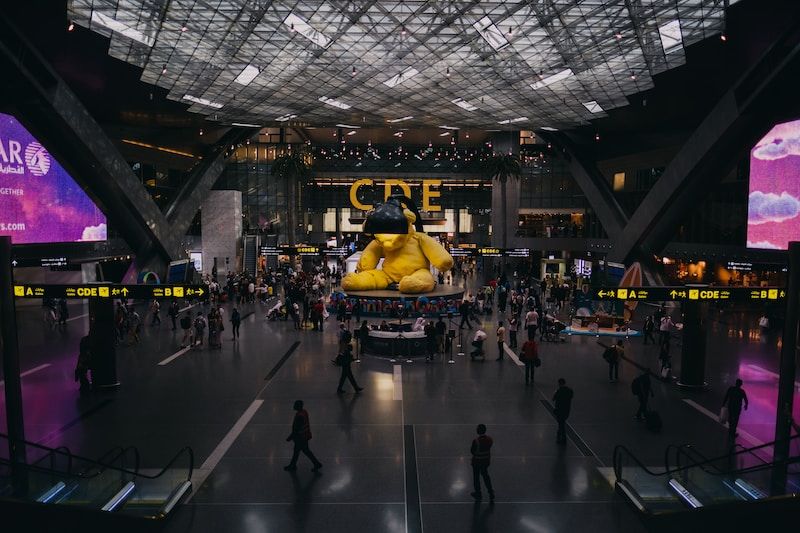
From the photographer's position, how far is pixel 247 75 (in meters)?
28.4

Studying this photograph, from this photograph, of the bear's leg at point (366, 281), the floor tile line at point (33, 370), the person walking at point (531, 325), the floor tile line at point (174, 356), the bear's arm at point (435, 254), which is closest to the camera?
the floor tile line at point (33, 370)

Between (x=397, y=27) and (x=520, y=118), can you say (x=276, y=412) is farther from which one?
(x=520, y=118)

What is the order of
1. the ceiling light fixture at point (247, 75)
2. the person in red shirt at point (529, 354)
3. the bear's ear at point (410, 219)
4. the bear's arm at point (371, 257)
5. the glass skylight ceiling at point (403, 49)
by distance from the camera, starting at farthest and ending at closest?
the bear's arm at point (371, 257)
the bear's ear at point (410, 219)
the ceiling light fixture at point (247, 75)
the glass skylight ceiling at point (403, 49)
the person in red shirt at point (529, 354)

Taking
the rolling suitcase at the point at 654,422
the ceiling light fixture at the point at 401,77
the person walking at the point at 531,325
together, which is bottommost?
the rolling suitcase at the point at 654,422

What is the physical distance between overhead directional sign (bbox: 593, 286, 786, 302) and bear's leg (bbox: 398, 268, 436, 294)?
1310 centimetres

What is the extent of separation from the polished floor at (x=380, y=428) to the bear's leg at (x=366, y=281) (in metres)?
7.11

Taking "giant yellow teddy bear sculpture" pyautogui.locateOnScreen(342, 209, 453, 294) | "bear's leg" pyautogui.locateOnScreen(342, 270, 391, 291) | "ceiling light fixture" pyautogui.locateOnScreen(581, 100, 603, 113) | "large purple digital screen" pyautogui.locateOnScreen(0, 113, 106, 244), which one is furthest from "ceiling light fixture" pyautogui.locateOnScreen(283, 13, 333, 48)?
"ceiling light fixture" pyautogui.locateOnScreen(581, 100, 603, 113)

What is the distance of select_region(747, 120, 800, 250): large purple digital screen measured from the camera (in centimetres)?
2645

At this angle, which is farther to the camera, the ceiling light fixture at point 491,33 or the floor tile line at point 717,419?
the ceiling light fixture at point 491,33

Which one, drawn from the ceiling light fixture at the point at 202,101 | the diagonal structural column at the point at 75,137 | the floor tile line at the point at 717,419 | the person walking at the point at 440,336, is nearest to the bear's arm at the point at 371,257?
the person walking at the point at 440,336

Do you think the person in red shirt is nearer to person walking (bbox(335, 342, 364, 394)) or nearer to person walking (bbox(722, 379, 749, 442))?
person walking (bbox(335, 342, 364, 394))

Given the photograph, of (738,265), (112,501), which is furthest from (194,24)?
(738,265)

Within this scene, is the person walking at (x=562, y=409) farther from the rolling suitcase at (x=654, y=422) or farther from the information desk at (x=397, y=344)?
the information desk at (x=397, y=344)

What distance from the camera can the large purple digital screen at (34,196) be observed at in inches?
1054
